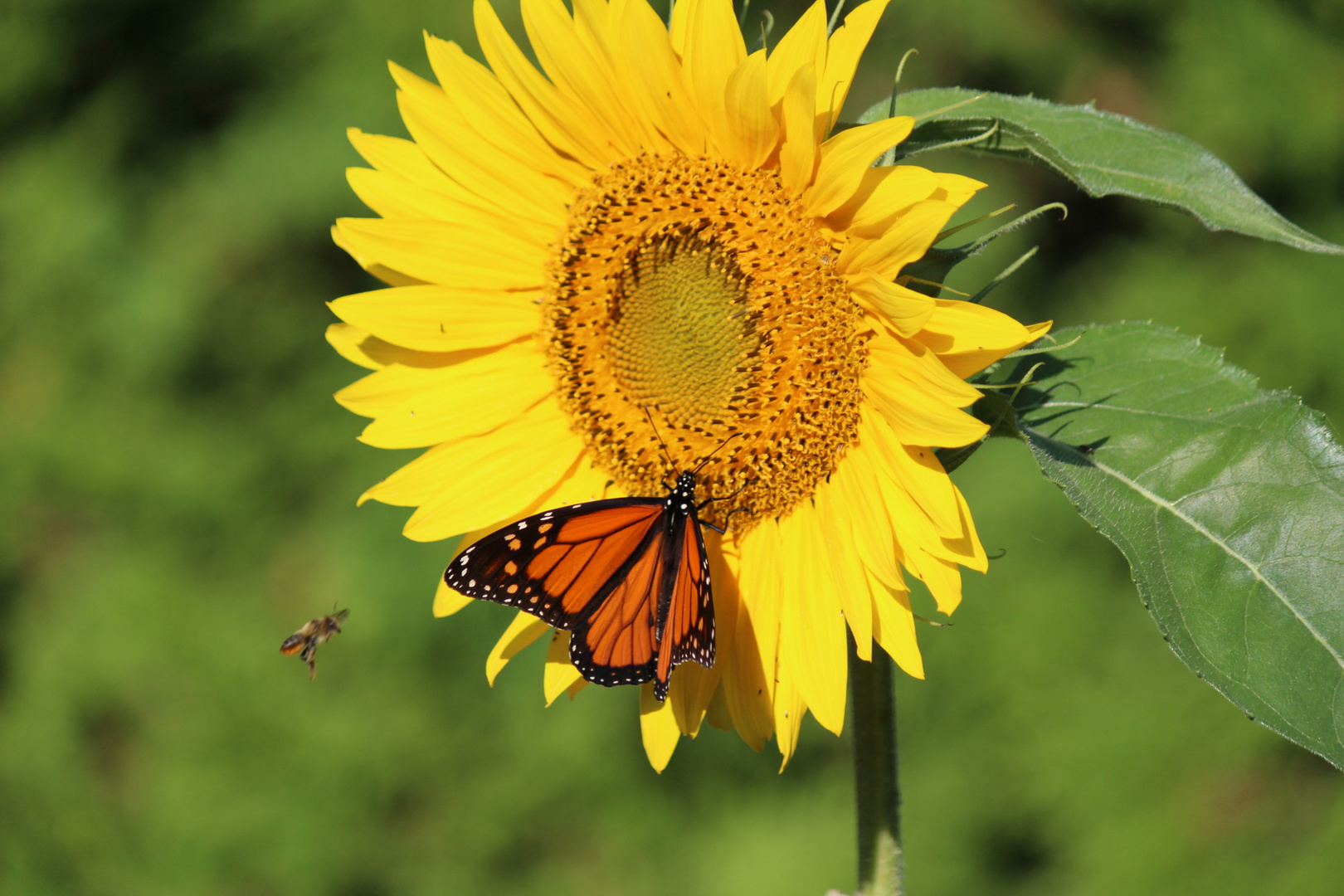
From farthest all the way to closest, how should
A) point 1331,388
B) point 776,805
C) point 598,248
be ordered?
point 776,805 < point 1331,388 < point 598,248

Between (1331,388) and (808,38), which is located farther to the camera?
(1331,388)

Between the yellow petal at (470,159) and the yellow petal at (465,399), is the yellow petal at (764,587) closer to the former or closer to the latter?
the yellow petal at (465,399)

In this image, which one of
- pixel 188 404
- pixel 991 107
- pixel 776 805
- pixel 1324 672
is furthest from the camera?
pixel 188 404

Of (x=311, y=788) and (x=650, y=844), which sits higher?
(x=311, y=788)

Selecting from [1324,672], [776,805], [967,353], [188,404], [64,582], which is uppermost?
[188,404]

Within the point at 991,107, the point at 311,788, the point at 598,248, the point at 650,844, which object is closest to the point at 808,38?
the point at 991,107

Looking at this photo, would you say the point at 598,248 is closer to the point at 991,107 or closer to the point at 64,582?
the point at 991,107
